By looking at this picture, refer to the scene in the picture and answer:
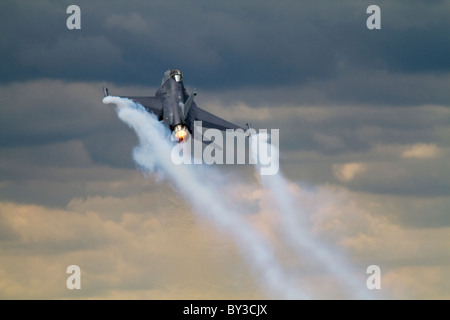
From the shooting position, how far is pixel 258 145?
121812 mm

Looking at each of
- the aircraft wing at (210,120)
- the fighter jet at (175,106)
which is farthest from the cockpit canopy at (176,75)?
the aircraft wing at (210,120)

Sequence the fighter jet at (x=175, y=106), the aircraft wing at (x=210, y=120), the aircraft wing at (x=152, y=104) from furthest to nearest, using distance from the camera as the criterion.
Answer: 1. the aircraft wing at (x=210, y=120)
2. the aircraft wing at (x=152, y=104)
3. the fighter jet at (x=175, y=106)

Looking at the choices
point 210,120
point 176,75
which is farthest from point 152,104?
point 210,120

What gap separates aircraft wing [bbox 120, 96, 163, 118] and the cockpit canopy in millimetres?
3284

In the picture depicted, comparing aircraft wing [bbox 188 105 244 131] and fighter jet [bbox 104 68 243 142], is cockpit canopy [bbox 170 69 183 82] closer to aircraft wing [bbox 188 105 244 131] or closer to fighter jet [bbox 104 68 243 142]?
fighter jet [bbox 104 68 243 142]

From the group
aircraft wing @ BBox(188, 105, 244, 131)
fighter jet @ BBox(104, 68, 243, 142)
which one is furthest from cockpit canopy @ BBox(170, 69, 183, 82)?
aircraft wing @ BBox(188, 105, 244, 131)

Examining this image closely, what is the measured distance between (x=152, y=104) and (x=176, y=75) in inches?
183

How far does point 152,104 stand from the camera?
11506 cm

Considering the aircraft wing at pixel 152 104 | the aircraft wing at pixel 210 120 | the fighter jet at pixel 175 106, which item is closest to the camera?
the fighter jet at pixel 175 106

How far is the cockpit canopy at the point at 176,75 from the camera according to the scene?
381ft

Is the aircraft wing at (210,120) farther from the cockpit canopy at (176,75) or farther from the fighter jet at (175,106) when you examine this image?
the cockpit canopy at (176,75)

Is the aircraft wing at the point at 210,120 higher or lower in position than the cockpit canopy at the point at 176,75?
lower

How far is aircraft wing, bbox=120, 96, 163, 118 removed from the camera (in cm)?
11400
